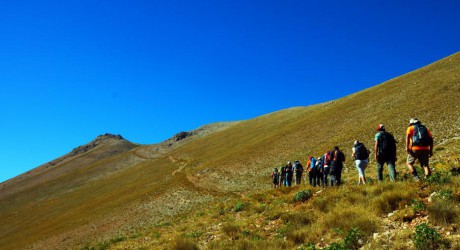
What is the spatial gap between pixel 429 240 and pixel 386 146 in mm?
6411

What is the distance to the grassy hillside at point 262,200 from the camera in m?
10.1

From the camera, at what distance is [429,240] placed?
271 inches

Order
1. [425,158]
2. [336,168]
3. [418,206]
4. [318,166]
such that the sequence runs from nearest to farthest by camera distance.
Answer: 1. [418,206]
2. [425,158]
3. [336,168]
4. [318,166]

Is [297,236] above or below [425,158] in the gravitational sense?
below

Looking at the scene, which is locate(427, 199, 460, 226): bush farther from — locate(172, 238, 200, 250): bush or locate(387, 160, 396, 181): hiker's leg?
locate(172, 238, 200, 250): bush

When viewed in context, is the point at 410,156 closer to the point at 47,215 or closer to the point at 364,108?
the point at 364,108

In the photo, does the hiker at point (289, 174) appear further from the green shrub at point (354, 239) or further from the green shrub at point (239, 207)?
the green shrub at point (354, 239)

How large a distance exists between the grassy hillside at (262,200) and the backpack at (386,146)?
4.99 feet

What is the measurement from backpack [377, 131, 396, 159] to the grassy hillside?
1.52 metres

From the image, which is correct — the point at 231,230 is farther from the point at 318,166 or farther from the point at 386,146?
the point at 318,166

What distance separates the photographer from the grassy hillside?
10.1m

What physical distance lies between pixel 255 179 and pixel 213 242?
27847mm

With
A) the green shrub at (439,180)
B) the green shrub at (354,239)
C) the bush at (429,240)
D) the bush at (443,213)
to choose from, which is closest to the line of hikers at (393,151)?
the green shrub at (439,180)

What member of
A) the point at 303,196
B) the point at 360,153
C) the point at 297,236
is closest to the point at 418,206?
the point at 297,236
